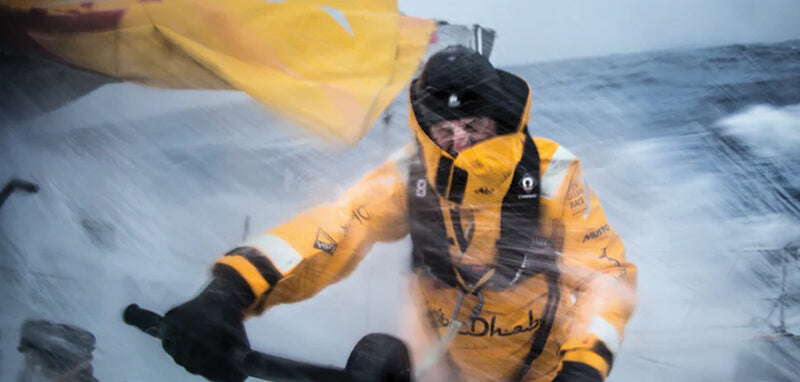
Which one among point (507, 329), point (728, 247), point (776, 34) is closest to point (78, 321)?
point (507, 329)

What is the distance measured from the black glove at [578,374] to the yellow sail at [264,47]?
479 mm

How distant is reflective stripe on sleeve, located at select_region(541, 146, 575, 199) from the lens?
0.85 meters

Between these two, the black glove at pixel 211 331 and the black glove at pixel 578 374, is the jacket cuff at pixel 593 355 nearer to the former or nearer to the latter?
the black glove at pixel 578 374

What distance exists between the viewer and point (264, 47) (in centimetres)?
102

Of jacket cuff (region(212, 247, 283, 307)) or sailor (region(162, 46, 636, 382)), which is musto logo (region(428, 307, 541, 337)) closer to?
sailor (region(162, 46, 636, 382))

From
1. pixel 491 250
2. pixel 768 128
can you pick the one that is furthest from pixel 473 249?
pixel 768 128

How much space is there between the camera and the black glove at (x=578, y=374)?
2.67ft

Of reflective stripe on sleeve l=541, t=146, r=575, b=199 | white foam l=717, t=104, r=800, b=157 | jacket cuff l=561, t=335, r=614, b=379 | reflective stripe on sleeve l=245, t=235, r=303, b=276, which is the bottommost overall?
jacket cuff l=561, t=335, r=614, b=379

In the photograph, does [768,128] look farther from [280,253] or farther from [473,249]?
[280,253]

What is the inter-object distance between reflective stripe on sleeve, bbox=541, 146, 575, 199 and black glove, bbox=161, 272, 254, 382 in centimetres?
43

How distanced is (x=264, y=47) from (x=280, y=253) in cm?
34

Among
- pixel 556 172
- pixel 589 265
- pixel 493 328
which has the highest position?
pixel 556 172

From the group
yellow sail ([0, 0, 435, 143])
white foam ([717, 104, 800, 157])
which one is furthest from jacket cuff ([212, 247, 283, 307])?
white foam ([717, 104, 800, 157])

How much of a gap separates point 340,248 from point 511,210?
245 mm
